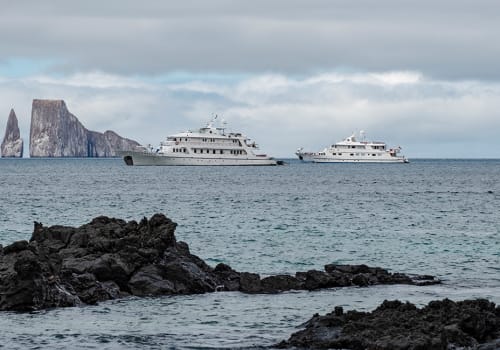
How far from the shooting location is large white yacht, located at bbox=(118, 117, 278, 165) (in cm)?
18438

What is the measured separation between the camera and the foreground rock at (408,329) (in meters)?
19.0

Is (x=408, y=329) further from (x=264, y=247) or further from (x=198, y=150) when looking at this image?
(x=198, y=150)

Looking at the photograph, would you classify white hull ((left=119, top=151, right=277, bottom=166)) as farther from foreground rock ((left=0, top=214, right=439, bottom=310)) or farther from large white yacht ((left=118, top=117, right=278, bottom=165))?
foreground rock ((left=0, top=214, right=439, bottom=310))

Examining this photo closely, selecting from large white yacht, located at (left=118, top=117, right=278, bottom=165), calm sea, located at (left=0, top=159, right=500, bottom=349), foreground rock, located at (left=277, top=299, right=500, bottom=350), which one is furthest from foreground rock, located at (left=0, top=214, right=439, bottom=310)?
large white yacht, located at (left=118, top=117, right=278, bottom=165)

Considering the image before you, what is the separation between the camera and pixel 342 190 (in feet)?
334

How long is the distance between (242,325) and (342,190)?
78852mm

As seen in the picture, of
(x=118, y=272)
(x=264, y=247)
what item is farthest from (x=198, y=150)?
(x=118, y=272)

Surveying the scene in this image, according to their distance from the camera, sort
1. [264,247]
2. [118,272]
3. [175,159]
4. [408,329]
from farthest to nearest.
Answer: [175,159]
[264,247]
[118,272]
[408,329]

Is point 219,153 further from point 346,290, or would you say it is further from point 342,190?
point 346,290

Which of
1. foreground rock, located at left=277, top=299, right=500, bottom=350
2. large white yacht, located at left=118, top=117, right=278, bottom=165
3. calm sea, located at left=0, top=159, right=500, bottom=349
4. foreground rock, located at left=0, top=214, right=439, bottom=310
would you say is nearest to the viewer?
foreground rock, located at left=277, top=299, right=500, bottom=350

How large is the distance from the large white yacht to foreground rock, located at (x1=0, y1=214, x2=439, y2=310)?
152m

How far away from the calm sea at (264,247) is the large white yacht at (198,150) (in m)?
85.4

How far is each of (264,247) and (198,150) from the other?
14414cm

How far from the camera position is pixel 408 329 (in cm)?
1966
